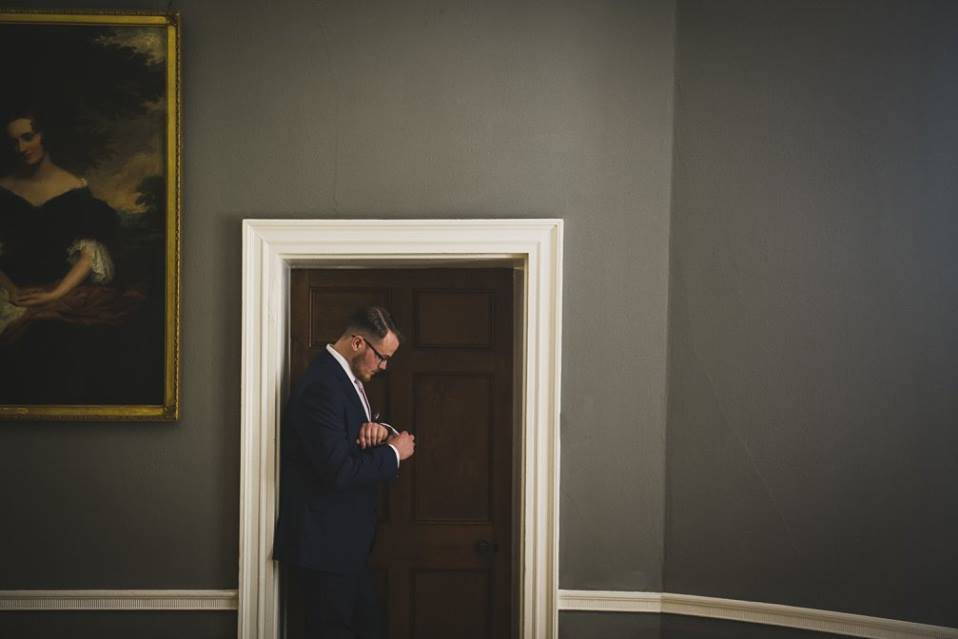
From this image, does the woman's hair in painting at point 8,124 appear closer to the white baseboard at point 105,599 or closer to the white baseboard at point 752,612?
the white baseboard at point 105,599

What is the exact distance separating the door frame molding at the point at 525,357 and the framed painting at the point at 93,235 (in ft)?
1.13

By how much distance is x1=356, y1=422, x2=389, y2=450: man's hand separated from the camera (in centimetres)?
313

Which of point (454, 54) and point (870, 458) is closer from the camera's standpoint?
point (870, 458)

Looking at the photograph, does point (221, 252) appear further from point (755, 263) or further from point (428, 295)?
point (755, 263)

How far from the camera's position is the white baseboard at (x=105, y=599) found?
10.1 feet

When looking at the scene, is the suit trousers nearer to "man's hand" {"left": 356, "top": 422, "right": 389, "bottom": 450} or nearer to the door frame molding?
the door frame molding

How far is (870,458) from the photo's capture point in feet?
8.67

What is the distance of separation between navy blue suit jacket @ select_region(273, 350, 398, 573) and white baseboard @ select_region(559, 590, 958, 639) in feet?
3.02

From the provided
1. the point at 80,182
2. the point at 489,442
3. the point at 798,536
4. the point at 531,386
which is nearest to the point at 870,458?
the point at 798,536

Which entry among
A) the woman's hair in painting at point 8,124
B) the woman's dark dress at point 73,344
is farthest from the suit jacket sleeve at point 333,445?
the woman's hair in painting at point 8,124

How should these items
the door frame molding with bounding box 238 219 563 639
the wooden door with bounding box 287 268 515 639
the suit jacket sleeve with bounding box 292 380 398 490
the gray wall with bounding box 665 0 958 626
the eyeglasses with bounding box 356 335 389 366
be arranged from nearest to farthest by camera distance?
the gray wall with bounding box 665 0 958 626, the suit jacket sleeve with bounding box 292 380 398 490, the door frame molding with bounding box 238 219 563 639, the eyeglasses with bounding box 356 335 389 366, the wooden door with bounding box 287 268 515 639

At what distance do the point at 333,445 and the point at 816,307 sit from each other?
1.95 metres

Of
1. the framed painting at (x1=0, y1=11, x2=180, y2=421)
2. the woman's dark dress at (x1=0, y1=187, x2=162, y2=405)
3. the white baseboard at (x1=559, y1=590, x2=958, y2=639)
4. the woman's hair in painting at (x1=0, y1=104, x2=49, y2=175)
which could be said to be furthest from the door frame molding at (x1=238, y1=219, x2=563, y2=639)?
the woman's hair in painting at (x1=0, y1=104, x2=49, y2=175)

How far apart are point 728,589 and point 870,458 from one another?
77 centimetres
